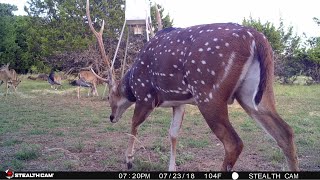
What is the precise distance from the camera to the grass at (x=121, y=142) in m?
5.62

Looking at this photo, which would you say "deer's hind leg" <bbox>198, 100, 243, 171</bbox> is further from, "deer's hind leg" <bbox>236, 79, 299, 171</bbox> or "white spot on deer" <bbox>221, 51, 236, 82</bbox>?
"deer's hind leg" <bbox>236, 79, 299, 171</bbox>

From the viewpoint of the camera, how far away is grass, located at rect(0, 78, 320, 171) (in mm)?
5625

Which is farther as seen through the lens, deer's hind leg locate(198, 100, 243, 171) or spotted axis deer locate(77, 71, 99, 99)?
spotted axis deer locate(77, 71, 99, 99)

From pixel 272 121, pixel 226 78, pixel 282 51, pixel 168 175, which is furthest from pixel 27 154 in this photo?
pixel 282 51

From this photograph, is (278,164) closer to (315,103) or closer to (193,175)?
(193,175)

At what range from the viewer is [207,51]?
14.8ft

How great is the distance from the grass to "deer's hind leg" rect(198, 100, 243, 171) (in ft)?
3.67

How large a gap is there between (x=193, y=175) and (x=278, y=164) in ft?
6.72

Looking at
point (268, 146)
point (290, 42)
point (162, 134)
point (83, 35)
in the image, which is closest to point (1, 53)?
point (83, 35)

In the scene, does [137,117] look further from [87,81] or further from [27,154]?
[87,81]

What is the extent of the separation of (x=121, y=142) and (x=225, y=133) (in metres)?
3.38

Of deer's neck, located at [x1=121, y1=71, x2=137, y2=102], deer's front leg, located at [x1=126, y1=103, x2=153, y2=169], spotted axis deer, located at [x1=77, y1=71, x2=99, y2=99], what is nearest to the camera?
deer's front leg, located at [x1=126, y1=103, x2=153, y2=169]

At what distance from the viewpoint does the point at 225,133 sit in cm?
433

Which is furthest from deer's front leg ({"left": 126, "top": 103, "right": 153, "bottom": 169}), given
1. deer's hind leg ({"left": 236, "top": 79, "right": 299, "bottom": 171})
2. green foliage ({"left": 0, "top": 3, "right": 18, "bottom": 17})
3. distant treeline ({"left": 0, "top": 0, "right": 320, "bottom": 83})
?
green foliage ({"left": 0, "top": 3, "right": 18, "bottom": 17})
